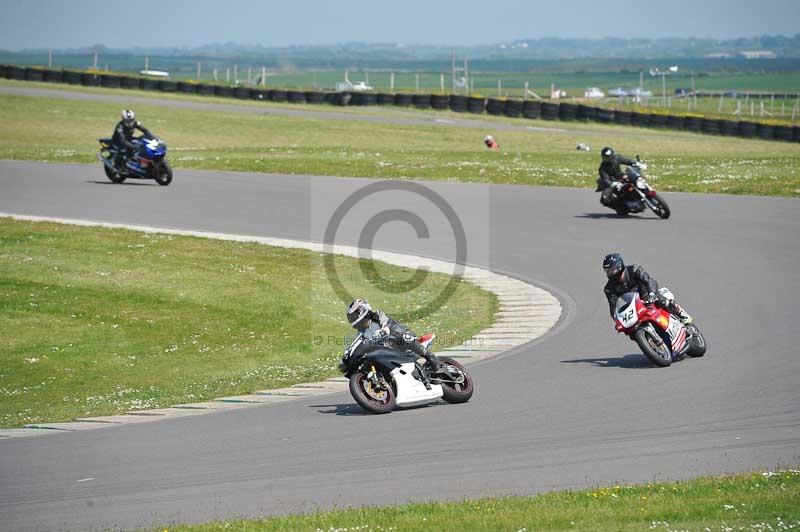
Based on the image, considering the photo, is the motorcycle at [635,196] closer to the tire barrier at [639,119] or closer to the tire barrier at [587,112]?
the tire barrier at [639,119]

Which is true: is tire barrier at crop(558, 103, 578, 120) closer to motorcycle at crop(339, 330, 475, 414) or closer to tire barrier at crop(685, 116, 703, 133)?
tire barrier at crop(685, 116, 703, 133)

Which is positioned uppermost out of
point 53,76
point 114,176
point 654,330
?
point 53,76

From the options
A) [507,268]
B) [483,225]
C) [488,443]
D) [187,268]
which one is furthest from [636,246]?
[488,443]

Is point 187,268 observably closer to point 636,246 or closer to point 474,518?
point 636,246

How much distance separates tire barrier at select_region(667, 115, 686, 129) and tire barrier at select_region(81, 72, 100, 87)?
122ft

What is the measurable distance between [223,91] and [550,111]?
73.0 ft

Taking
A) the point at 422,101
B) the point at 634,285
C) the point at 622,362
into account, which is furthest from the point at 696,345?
the point at 422,101

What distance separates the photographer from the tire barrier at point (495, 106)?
63.9m

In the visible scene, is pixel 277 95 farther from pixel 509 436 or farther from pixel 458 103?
pixel 509 436

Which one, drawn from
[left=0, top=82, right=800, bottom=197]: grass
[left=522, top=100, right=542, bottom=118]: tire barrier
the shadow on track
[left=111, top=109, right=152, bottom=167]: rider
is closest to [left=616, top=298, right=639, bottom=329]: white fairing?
the shadow on track

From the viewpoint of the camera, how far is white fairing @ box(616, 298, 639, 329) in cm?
1505

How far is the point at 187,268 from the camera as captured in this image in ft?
75.7

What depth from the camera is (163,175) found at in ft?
111

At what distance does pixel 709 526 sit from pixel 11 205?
83.5ft
